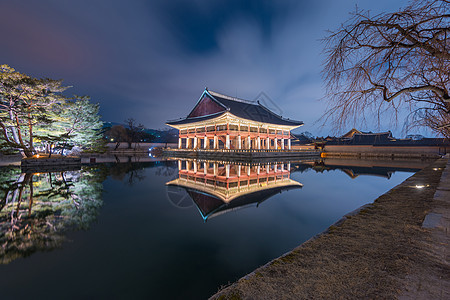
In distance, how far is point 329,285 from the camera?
1670 mm

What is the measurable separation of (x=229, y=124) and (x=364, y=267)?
25.1 m

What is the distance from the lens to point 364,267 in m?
1.93

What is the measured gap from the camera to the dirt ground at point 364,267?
1.56m

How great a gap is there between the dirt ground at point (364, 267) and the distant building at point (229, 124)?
2269cm

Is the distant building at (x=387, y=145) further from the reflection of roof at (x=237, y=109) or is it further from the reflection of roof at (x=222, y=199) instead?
the reflection of roof at (x=222, y=199)

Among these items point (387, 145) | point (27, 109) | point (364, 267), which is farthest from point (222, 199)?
point (387, 145)

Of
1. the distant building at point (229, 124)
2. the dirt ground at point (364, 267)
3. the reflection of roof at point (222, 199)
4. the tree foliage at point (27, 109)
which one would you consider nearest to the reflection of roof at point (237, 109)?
the distant building at point (229, 124)

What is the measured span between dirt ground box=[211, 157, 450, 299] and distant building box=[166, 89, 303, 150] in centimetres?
2269

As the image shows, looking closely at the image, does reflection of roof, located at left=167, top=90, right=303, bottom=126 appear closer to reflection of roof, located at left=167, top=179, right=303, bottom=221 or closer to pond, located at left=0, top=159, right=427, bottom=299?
reflection of roof, located at left=167, top=179, right=303, bottom=221

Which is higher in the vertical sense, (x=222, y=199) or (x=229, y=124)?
(x=229, y=124)

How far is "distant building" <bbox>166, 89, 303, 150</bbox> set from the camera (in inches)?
1064

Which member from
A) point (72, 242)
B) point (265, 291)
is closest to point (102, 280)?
point (72, 242)

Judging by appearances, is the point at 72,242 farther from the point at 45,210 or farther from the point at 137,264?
the point at 45,210

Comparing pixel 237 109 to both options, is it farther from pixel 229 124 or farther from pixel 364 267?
pixel 364 267
